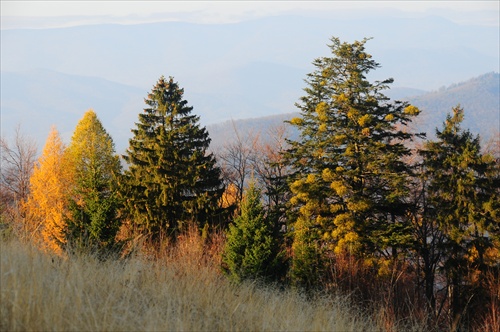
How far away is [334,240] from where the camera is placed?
28.8m

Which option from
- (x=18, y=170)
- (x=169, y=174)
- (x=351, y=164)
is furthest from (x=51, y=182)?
(x=351, y=164)

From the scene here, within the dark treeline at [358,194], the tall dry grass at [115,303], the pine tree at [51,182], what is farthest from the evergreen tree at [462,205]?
the pine tree at [51,182]

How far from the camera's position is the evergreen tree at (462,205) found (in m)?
27.2

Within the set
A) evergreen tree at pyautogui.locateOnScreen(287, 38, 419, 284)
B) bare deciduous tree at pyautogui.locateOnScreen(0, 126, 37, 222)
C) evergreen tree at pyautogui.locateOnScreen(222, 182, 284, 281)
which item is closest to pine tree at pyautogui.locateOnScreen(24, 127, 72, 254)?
bare deciduous tree at pyautogui.locateOnScreen(0, 126, 37, 222)

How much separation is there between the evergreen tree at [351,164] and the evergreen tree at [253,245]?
888 centimetres

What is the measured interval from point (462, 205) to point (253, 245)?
15.8 m

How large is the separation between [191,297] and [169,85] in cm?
3435

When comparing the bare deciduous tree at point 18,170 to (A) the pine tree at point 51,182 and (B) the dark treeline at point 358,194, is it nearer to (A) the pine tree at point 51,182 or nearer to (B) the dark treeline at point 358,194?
(A) the pine tree at point 51,182

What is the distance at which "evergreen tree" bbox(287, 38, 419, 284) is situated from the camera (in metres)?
28.2

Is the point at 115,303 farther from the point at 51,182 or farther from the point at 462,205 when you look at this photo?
the point at 51,182

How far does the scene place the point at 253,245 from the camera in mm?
17297

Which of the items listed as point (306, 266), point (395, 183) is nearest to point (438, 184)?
point (395, 183)

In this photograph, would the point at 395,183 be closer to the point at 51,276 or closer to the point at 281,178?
the point at 281,178

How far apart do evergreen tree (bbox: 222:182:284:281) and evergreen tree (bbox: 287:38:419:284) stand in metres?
8.88
